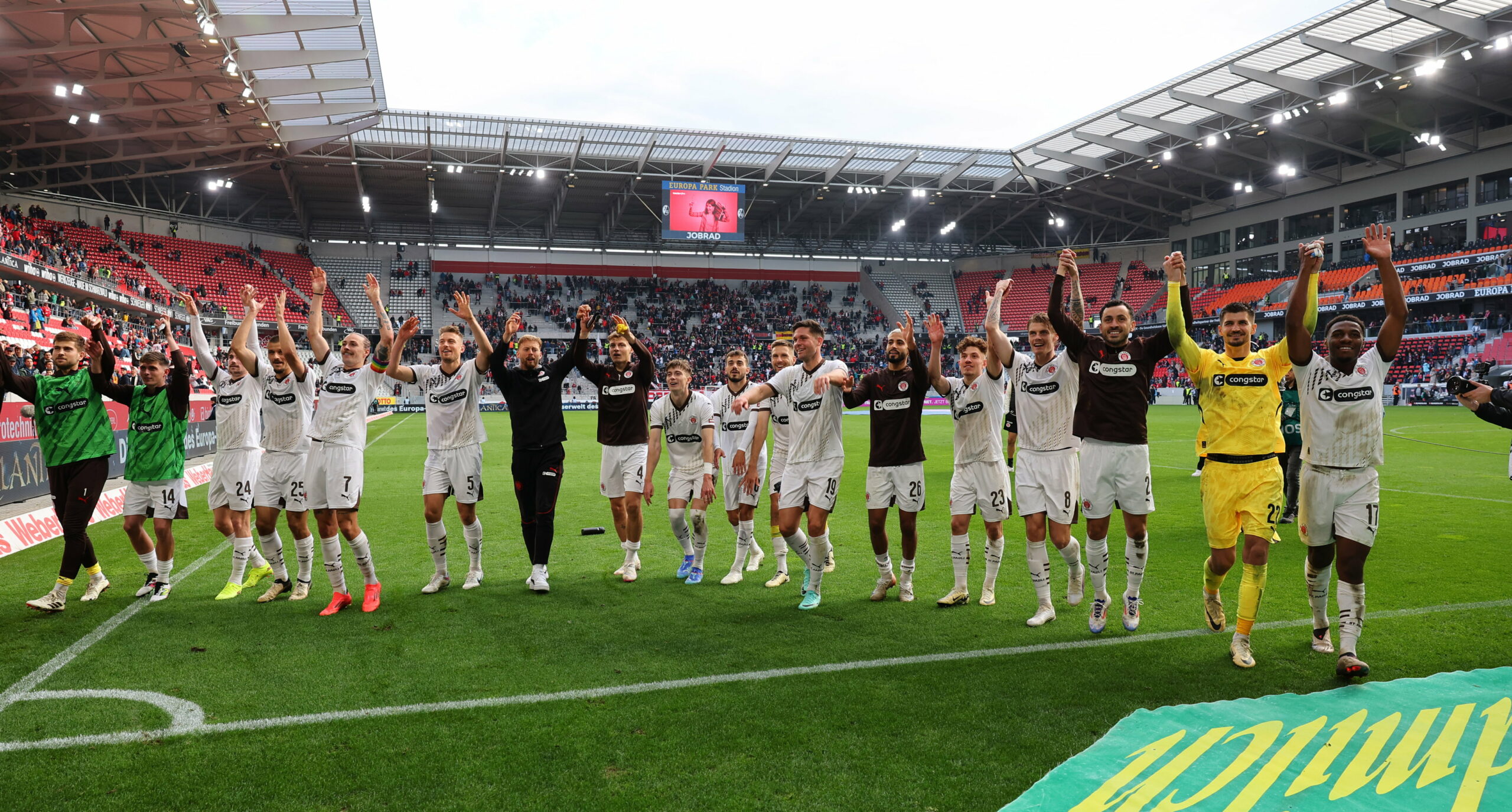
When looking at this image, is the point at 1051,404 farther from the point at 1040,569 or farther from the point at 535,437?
the point at 535,437

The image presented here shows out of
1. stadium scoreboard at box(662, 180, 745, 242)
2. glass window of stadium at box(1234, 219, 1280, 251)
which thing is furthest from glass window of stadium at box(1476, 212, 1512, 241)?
stadium scoreboard at box(662, 180, 745, 242)

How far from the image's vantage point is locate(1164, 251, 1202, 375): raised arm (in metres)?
5.42

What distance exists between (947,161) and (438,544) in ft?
144

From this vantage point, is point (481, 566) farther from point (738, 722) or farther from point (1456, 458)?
point (1456, 458)

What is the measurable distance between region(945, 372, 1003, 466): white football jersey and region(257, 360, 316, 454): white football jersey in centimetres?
552

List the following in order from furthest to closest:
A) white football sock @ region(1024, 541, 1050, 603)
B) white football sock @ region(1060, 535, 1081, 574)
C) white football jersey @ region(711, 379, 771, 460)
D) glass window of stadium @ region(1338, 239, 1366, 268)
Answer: glass window of stadium @ region(1338, 239, 1366, 268) < white football jersey @ region(711, 379, 771, 460) < white football sock @ region(1060, 535, 1081, 574) < white football sock @ region(1024, 541, 1050, 603)

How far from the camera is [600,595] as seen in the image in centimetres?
718

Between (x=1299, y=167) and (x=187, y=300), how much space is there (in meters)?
52.4

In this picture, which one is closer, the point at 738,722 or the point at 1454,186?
the point at 738,722

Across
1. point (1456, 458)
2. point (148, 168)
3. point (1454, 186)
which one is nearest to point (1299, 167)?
point (1454, 186)

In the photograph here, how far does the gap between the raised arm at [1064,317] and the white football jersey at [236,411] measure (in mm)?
6861

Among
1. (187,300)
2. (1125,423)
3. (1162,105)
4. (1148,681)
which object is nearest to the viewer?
(1148,681)

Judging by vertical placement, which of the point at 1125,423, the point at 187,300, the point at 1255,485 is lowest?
the point at 1255,485

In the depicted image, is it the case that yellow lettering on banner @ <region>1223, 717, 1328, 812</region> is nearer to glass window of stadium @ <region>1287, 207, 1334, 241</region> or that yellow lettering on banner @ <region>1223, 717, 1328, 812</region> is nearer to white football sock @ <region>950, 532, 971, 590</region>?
white football sock @ <region>950, 532, 971, 590</region>
